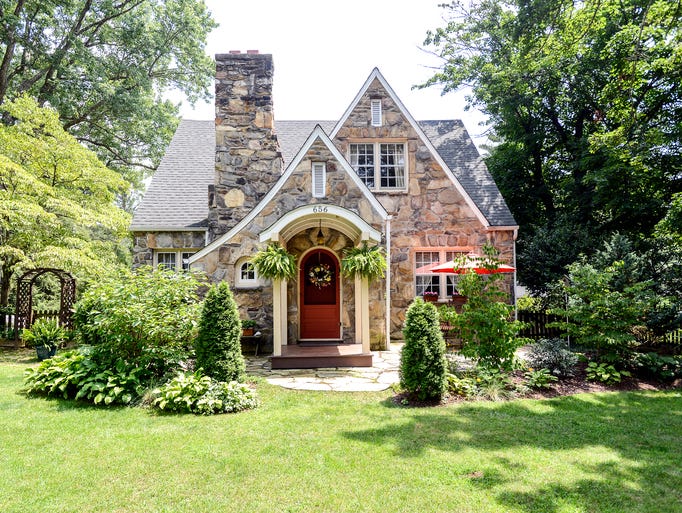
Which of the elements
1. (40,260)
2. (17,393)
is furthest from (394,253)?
(40,260)

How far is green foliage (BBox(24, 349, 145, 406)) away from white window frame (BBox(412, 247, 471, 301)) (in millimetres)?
7740

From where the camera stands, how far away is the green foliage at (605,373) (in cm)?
697

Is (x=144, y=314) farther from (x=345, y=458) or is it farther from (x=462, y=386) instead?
(x=462, y=386)

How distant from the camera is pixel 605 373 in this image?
7.06m

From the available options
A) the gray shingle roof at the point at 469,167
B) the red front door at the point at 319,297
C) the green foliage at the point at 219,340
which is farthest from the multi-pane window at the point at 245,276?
the gray shingle roof at the point at 469,167

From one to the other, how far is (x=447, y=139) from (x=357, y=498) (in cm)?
1354

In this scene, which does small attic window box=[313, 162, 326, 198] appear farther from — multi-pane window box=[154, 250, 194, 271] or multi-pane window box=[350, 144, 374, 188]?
multi-pane window box=[154, 250, 194, 271]

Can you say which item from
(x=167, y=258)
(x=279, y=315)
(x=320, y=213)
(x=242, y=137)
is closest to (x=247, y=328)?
(x=279, y=315)

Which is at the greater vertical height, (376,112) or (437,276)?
(376,112)

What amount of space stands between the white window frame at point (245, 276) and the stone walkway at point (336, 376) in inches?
73.9

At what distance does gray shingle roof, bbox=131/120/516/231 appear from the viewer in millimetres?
11797

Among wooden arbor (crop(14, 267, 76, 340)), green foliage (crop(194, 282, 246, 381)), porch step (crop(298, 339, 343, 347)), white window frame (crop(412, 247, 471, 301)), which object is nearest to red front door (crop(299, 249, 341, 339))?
porch step (crop(298, 339, 343, 347))

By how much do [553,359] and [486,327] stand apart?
1.50m

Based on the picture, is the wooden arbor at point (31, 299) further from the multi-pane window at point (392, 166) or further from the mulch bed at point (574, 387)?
the mulch bed at point (574, 387)
